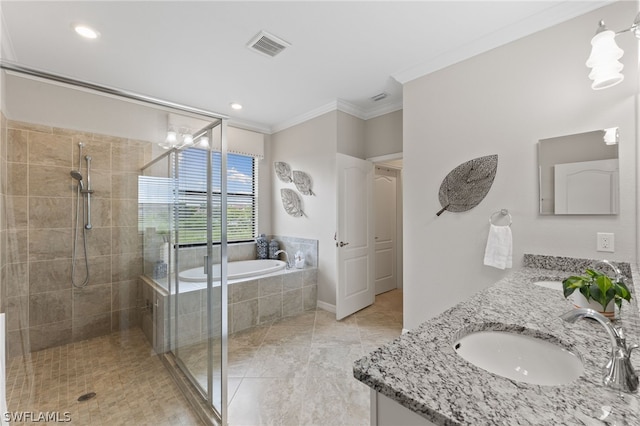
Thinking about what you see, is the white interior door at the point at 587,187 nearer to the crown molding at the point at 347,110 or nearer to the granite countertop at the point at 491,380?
the granite countertop at the point at 491,380

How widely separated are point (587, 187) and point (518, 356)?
5.14 feet

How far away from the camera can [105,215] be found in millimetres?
2621

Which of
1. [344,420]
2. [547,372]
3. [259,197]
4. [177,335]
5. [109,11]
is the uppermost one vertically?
[109,11]

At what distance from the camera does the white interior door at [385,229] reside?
4430 mm

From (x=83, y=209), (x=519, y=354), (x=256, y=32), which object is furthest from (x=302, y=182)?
(x=519, y=354)

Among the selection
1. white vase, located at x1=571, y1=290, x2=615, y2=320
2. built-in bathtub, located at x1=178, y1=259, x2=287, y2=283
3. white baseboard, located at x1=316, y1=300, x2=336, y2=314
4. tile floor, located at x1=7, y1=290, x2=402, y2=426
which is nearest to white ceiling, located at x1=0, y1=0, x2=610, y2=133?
built-in bathtub, located at x1=178, y1=259, x2=287, y2=283

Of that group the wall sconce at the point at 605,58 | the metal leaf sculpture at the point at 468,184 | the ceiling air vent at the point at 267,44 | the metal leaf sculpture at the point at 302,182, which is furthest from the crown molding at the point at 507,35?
the metal leaf sculpture at the point at 302,182

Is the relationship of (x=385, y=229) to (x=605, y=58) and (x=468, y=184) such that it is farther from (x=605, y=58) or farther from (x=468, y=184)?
(x=605, y=58)

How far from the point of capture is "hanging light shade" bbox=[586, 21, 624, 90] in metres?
1.45

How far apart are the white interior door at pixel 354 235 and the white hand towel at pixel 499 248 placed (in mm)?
1626

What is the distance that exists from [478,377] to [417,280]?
6.75ft

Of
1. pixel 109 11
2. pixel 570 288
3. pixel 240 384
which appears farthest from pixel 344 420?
pixel 109 11

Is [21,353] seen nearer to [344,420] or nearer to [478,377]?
[344,420]

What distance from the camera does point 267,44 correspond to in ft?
7.49
